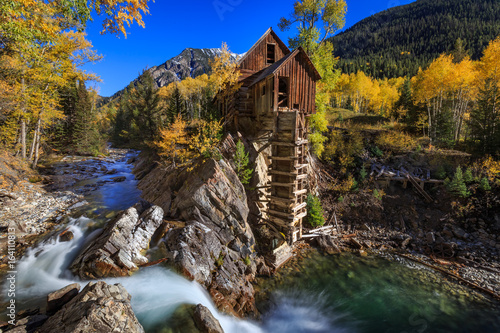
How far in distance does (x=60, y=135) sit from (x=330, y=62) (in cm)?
4075

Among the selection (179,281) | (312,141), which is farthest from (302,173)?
(179,281)

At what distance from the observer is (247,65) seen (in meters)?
20.4

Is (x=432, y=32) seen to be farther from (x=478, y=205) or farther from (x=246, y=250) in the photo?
(x=246, y=250)

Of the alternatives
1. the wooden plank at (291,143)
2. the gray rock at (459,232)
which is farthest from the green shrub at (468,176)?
the wooden plank at (291,143)

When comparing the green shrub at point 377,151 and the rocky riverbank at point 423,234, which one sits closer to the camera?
the rocky riverbank at point 423,234

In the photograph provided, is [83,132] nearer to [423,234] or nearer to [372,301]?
[372,301]

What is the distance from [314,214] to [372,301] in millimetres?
7068

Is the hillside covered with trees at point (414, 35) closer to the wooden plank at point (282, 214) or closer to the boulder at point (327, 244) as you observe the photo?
the boulder at point (327, 244)

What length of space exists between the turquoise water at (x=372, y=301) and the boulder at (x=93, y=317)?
6943mm

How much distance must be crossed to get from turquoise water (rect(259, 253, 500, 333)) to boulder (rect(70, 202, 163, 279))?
7069 mm

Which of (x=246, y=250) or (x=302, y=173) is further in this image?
(x=302, y=173)

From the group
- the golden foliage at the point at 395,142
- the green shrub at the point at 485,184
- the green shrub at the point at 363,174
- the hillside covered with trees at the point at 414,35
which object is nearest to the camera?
the green shrub at the point at 485,184

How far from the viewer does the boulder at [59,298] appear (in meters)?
6.70

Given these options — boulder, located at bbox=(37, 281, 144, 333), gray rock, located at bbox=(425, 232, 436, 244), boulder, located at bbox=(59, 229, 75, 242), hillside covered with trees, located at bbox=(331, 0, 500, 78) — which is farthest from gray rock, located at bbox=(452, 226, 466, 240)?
hillside covered with trees, located at bbox=(331, 0, 500, 78)
